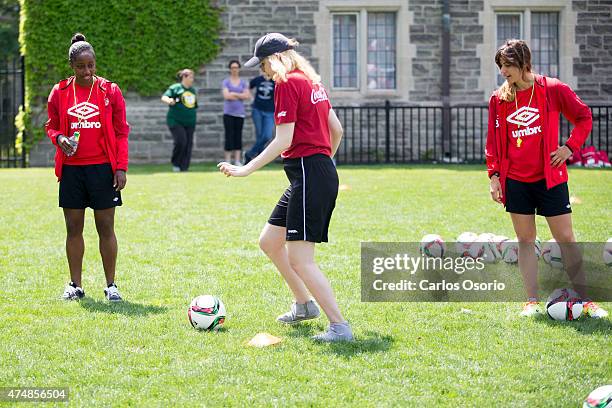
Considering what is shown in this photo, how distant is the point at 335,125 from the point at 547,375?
205 centimetres

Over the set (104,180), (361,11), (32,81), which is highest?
(361,11)

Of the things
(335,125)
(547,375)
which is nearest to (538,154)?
(335,125)

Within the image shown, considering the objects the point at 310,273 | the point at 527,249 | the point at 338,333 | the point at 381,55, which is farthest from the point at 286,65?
the point at 381,55

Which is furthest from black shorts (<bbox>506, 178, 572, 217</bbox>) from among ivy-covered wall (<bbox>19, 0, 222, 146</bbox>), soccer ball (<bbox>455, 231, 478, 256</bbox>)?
ivy-covered wall (<bbox>19, 0, 222, 146</bbox>)

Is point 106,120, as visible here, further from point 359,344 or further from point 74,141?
point 359,344

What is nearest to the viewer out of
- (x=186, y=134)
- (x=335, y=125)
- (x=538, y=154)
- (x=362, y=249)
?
(x=335, y=125)

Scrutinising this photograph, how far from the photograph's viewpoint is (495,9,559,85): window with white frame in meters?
22.0

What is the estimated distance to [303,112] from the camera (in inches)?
226

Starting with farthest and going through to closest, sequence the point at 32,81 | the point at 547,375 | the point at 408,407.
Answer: the point at 32,81 → the point at 547,375 → the point at 408,407

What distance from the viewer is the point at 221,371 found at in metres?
5.14

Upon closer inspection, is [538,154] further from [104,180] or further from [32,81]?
[32,81]

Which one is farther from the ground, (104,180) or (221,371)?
(104,180)

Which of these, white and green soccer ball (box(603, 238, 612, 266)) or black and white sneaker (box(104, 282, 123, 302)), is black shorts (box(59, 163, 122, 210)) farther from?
white and green soccer ball (box(603, 238, 612, 266))

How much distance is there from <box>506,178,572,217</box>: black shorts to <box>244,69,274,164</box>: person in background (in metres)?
13.1
